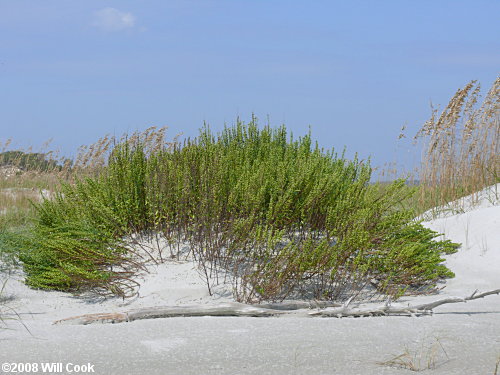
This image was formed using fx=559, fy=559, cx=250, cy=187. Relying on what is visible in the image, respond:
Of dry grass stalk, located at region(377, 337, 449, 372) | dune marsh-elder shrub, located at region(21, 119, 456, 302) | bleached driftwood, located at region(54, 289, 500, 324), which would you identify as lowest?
dry grass stalk, located at region(377, 337, 449, 372)

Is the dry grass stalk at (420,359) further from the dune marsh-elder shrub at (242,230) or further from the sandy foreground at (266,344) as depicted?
the dune marsh-elder shrub at (242,230)

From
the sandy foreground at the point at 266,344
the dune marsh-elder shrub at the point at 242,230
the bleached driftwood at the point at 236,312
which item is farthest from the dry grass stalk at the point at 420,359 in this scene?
the dune marsh-elder shrub at the point at 242,230

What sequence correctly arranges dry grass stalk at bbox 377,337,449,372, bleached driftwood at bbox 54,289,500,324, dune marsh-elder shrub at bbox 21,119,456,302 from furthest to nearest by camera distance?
dune marsh-elder shrub at bbox 21,119,456,302 → bleached driftwood at bbox 54,289,500,324 → dry grass stalk at bbox 377,337,449,372

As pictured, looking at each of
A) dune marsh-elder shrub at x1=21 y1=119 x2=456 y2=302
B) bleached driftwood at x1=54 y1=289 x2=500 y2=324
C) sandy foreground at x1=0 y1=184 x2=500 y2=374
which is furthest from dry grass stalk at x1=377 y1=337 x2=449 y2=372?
dune marsh-elder shrub at x1=21 y1=119 x2=456 y2=302

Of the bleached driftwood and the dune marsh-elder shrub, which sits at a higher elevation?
the dune marsh-elder shrub

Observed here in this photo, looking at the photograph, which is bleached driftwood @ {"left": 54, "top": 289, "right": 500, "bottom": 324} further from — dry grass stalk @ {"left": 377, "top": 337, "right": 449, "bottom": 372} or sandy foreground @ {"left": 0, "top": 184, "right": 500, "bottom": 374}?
dry grass stalk @ {"left": 377, "top": 337, "right": 449, "bottom": 372}

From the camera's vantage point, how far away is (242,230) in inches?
→ 209

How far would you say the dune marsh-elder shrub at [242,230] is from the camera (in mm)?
5121

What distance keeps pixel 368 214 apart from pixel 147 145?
7.20 meters

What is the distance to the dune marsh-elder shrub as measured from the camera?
202 inches

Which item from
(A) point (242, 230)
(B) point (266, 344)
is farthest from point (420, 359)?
(A) point (242, 230)

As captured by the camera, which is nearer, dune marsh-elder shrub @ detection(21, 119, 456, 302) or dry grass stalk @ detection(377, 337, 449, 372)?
dry grass stalk @ detection(377, 337, 449, 372)

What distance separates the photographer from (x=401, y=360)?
299cm

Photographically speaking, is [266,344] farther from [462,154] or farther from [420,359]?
[462,154]
